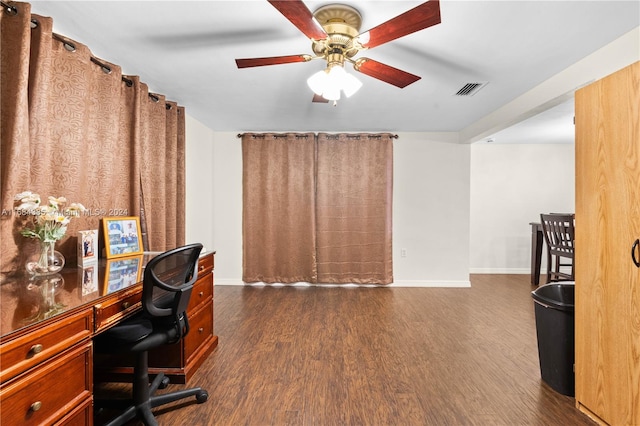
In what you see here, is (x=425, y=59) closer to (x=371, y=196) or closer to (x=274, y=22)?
(x=274, y=22)

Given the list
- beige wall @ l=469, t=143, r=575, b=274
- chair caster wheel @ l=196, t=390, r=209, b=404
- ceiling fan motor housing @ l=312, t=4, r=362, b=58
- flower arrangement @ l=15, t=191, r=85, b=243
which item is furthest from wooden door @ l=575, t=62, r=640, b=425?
beige wall @ l=469, t=143, r=575, b=274

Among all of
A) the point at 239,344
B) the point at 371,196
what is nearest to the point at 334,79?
the point at 239,344

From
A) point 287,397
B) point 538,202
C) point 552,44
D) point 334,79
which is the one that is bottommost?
point 287,397

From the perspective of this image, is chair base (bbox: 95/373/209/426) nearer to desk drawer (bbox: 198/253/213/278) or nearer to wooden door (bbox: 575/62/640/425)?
desk drawer (bbox: 198/253/213/278)

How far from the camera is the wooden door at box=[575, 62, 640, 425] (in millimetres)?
1523

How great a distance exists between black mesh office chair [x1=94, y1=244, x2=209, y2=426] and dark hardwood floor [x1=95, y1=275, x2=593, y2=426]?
0.18 m

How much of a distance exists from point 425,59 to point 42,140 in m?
2.59

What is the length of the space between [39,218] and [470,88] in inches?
133

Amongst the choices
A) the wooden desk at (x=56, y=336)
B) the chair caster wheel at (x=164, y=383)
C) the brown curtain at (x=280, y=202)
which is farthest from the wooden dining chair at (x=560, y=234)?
the wooden desk at (x=56, y=336)

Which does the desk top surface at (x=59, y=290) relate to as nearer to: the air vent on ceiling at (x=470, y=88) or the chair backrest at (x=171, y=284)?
the chair backrest at (x=171, y=284)

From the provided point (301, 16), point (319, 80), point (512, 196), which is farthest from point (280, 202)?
point (512, 196)

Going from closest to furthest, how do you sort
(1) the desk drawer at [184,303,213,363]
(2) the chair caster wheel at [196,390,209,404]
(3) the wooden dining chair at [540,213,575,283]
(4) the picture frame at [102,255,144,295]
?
Answer: (4) the picture frame at [102,255,144,295] → (2) the chair caster wheel at [196,390,209,404] → (1) the desk drawer at [184,303,213,363] → (3) the wooden dining chair at [540,213,575,283]

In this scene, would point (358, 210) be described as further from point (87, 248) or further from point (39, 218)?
point (39, 218)

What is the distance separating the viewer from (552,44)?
2.09m
